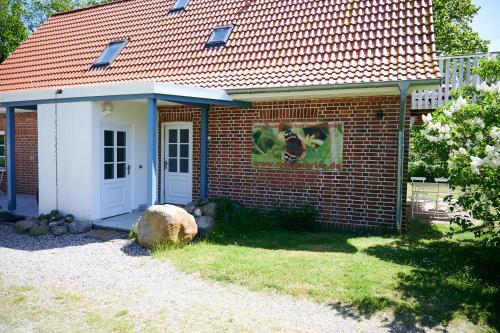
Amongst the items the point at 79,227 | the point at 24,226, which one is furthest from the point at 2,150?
the point at 79,227

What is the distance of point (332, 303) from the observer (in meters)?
4.29

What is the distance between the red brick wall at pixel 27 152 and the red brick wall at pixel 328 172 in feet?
21.0

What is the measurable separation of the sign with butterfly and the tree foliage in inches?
708

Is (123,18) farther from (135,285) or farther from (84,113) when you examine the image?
(135,285)

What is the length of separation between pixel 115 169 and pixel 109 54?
4.17 m

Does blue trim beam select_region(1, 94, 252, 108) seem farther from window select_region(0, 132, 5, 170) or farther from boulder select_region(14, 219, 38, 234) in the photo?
window select_region(0, 132, 5, 170)

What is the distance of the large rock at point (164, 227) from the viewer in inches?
247

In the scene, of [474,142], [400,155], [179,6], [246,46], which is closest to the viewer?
[474,142]

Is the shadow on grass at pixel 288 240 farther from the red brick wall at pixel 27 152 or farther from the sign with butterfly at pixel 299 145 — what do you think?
the red brick wall at pixel 27 152

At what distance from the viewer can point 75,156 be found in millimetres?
7953

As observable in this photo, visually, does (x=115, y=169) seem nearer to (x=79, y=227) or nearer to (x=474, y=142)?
(x=79, y=227)

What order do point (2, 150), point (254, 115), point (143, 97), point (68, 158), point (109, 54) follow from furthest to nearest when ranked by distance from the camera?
point (2, 150)
point (109, 54)
point (254, 115)
point (68, 158)
point (143, 97)

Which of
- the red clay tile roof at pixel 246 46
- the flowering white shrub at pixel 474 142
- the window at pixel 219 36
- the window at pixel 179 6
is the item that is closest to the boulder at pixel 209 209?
the red clay tile roof at pixel 246 46

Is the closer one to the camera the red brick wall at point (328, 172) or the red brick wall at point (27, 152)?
the red brick wall at point (328, 172)
